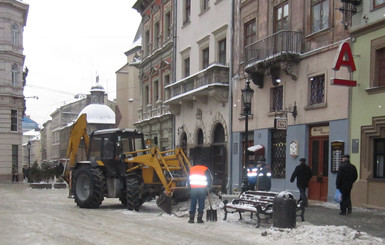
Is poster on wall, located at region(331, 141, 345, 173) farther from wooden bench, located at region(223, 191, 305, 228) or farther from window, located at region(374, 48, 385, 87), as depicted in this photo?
wooden bench, located at region(223, 191, 305, 228)

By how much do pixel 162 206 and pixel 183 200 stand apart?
80 centimetres

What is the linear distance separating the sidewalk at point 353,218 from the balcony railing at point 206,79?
9.23 m

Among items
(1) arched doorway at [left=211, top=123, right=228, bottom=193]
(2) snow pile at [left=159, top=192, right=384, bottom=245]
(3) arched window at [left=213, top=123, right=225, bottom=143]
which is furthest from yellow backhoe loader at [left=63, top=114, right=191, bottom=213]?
(3) arched window at [left=213, top=123, right=225, bottom=143]

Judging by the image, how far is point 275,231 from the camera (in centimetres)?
938

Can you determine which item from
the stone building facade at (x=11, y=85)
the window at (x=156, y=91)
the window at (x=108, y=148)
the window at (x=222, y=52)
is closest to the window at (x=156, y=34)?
the window at (x=156, y=91)

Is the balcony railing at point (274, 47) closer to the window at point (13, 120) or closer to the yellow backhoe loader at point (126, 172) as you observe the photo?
the yellow backhoe loader at point (126, 172)

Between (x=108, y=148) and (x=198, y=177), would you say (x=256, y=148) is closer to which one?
(x=108, y=148)

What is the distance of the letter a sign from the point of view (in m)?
13.6

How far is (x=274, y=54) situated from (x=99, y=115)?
56584 millimetres

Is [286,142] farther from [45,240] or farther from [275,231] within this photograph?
[45,240]

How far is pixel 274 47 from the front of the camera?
1772 cm

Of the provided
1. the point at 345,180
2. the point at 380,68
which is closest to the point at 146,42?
the point at 380,68

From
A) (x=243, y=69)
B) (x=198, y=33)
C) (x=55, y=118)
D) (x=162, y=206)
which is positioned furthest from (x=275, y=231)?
(x=55, y=118)

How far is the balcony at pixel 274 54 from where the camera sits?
55.1 feet
